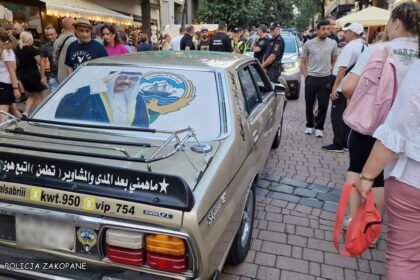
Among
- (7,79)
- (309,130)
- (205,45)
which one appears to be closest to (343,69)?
(309,130)

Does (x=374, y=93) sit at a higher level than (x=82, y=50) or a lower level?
lower

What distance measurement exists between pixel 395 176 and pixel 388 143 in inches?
7.7

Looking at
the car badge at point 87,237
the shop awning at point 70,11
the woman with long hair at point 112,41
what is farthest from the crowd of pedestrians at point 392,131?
the shop awning at point 70,11

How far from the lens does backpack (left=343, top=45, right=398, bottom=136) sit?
2.68 meters

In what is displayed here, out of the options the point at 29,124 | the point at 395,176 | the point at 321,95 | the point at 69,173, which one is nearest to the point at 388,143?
the point at 395,176

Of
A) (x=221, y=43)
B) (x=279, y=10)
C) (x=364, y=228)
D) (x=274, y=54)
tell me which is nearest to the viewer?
(x=364, y=228)

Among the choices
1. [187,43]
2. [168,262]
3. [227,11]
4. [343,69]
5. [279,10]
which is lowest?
[168,262]

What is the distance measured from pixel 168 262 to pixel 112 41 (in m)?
5.02

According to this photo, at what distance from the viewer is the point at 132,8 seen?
2225 cm

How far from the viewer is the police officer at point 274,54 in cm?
780

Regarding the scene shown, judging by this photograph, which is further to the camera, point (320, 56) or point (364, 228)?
point (320, 56)

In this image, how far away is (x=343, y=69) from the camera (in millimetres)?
4941

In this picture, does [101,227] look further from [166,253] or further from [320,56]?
[320,56]

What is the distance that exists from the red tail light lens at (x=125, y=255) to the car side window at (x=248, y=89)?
1.78 m
